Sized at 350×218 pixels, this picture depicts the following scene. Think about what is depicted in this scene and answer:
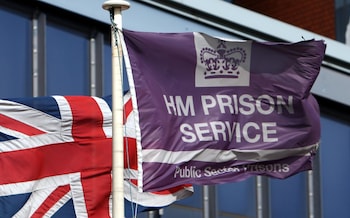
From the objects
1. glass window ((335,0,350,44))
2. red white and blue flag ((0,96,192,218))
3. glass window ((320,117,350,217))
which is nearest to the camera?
red white and blue flag ((0,96,192,218))

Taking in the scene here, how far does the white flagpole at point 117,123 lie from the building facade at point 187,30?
4560 millimetres

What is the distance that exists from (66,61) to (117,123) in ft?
17.3

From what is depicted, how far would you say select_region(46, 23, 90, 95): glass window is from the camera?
56.7 feet

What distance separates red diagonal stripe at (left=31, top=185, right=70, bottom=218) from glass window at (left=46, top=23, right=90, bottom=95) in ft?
8.58

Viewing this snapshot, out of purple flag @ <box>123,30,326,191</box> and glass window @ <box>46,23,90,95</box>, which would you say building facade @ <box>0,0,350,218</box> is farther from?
purple flag @ <box>123,30,326,191</box>

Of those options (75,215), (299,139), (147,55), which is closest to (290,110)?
(299,139)

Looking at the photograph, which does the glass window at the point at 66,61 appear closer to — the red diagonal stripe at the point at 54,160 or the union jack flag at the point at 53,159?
the union jack flag at the point at 53,159

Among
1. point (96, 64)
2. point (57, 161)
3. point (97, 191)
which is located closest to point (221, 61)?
point (97, 191)

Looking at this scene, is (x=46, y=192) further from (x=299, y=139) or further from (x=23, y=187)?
(x=299, y=139)

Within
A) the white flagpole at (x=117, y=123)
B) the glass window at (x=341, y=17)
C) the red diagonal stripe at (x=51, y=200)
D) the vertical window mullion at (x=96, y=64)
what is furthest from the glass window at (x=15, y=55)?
the glass window at (x=341, y=17)

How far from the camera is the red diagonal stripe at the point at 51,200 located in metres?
14.8

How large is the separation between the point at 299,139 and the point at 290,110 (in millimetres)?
339

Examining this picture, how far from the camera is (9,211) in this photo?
48.4 feet

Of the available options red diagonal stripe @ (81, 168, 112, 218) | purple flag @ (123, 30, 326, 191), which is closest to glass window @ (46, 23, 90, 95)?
red diagonal stripe @ (81, 168, 112, 218)
